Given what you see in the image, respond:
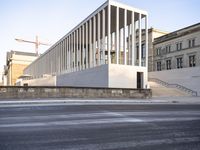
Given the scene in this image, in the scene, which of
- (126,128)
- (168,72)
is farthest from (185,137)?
(168,72)

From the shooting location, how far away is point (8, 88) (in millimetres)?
21406

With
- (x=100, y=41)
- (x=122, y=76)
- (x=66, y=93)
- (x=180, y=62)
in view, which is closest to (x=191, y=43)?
(x=180, y=62)

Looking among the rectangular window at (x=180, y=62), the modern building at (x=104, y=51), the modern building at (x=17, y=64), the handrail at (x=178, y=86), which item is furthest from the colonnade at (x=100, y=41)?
the modern building at (x=17, y=64)

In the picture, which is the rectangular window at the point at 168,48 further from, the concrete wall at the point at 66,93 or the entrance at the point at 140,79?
the concrete wall at the point at 66,93

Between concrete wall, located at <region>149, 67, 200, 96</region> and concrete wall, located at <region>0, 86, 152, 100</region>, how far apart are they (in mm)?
16490

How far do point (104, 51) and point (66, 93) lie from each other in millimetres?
11348

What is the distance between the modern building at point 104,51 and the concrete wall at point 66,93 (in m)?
4.73

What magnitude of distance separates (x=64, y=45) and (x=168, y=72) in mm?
23123

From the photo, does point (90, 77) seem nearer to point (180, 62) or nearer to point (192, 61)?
point (192, 61)

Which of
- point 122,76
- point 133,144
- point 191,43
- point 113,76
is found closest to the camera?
point 133,144

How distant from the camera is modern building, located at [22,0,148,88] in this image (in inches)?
1228

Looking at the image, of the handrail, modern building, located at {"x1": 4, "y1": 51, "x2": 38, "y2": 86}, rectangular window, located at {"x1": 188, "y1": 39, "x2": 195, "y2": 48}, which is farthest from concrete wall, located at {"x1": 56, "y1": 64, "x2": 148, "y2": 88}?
modern building, located at {"x1": 4, "y1": 51, "x2": 38, "y2": 86}

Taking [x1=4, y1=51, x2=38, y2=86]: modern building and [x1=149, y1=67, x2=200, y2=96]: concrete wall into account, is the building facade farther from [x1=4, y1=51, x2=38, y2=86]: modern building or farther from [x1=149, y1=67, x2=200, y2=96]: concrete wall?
[x1=4, y1=51, x2=38, y2=86]: modern building

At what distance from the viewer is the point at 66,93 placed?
2359 cm
